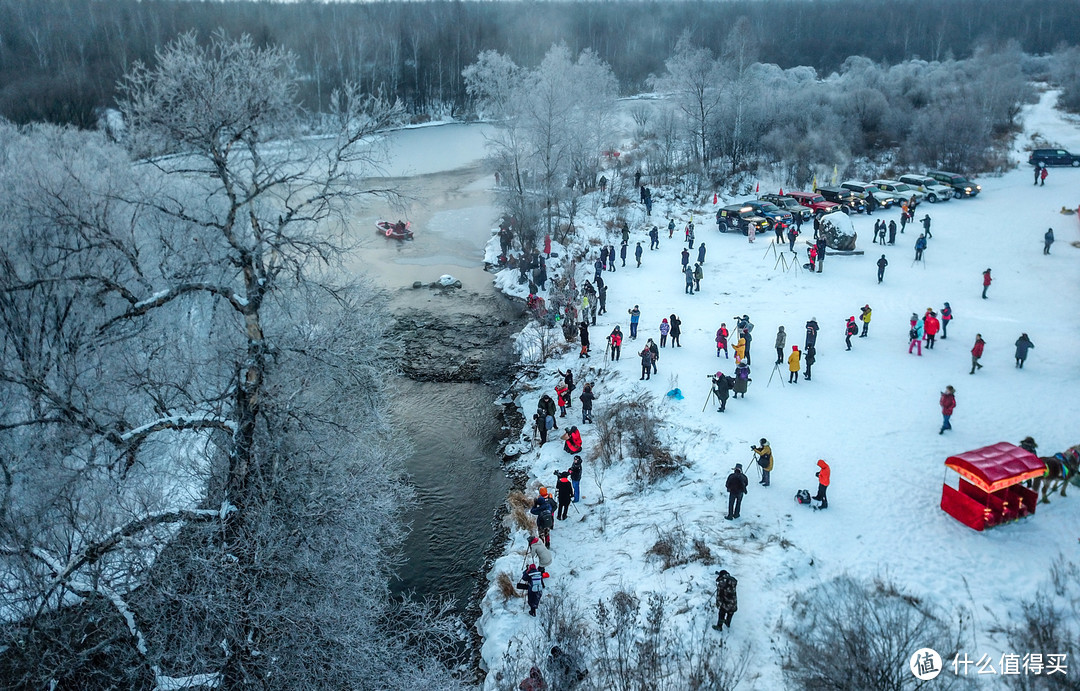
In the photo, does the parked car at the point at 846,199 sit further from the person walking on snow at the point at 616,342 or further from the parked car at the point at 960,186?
the person walking on snow at the point at 616,342

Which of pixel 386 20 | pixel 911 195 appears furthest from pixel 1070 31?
pixel 386 20

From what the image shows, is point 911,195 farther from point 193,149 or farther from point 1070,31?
point 1070,31

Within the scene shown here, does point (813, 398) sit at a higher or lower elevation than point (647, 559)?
higher

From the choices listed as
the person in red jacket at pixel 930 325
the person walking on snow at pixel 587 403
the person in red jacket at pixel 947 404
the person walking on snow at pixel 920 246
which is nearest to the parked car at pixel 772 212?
the person walking on snow at pixel 920 246

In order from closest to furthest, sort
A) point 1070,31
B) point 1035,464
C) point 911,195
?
point 1035,464
point 911,195
point 1070,31

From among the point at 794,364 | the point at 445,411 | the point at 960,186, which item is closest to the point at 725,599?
the point at 794,364

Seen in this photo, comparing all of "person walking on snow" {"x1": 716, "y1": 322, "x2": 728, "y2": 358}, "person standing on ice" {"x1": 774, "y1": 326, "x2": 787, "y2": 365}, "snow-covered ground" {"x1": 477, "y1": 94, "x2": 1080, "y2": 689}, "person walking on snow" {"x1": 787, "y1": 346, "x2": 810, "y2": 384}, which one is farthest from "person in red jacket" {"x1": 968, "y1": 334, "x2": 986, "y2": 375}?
"person walking on snow" {"x1": 716, "y1": 322, "x2": 728, "y2": 358}
